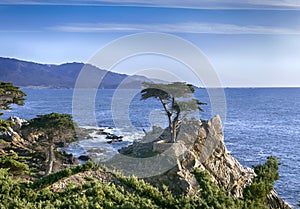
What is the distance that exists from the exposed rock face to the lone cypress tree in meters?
0.83

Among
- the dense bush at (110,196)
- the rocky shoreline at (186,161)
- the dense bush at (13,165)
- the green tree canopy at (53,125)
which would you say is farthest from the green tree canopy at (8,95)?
the dense bush at (110,196)

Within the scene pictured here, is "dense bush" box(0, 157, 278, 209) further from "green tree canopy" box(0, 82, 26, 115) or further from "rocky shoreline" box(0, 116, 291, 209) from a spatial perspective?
"green tree canopy" box(0, 82, 26, 115)

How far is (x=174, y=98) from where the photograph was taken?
26.5 metres

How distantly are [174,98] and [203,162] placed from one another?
5362mm

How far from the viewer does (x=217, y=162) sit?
2406 cm

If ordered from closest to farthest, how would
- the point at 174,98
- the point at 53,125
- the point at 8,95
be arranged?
the point at 8,95, the point at 53,125, the point at 174,98

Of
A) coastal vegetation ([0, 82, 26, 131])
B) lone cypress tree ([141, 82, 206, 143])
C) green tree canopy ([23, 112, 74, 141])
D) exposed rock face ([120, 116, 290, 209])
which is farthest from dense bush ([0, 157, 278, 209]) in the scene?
lone cypress tree ([141, 82, 206, 143])

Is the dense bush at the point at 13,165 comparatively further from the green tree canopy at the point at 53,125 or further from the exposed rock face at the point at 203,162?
the exposed rock face at the point at 203,162

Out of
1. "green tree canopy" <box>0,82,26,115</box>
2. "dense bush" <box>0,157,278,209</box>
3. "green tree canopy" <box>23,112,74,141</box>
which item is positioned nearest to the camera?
"dense bush" <box>0,157,278,209</box>

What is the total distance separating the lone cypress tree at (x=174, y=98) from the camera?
85.3 feet

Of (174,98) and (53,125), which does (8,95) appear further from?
(174,98)

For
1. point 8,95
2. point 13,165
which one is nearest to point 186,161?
point 13,165

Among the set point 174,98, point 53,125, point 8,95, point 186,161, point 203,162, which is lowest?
point 203,162

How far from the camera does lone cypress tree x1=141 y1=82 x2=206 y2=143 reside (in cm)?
2600
